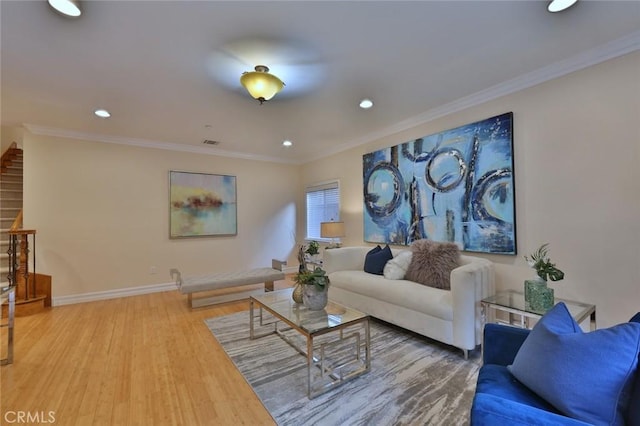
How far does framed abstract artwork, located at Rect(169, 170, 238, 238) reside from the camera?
4.80 metres

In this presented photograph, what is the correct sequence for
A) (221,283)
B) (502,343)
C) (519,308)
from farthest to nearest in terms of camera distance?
1. (221,283)
2. (519,308)
3. (502,343)

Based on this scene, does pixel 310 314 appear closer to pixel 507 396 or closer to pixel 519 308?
pixel 507 396

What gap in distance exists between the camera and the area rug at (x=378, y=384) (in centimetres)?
170

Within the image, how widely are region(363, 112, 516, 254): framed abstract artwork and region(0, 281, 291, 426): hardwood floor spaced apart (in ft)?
8.75

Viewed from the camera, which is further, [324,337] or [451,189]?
[451,189]

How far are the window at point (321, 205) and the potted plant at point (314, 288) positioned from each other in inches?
112

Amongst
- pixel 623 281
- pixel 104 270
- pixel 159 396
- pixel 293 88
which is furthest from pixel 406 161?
pixel 104 270

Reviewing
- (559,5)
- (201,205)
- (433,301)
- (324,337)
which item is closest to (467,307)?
(433,301)

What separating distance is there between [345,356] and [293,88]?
2.63m

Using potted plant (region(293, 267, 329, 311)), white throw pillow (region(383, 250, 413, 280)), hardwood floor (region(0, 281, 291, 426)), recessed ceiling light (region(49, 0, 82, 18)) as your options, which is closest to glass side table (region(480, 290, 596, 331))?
white throw pillow (region(383, 250, 413, 280))

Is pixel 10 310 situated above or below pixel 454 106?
below

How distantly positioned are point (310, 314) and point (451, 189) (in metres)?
2.23

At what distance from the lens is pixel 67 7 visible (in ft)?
5.54

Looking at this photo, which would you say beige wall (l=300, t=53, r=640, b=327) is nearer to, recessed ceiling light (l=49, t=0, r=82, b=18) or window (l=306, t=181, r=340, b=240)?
window (l=306, t=181, r=340, b=240)
